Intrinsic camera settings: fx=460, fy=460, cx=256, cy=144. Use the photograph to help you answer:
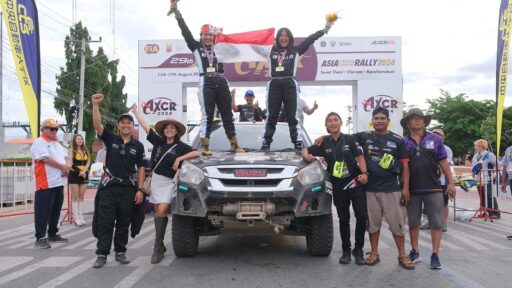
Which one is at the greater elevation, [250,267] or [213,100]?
[213,100]

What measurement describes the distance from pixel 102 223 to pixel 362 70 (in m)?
10.1

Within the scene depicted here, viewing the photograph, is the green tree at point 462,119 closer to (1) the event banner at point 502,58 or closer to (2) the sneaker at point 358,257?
(1) the event banner at point 502,58

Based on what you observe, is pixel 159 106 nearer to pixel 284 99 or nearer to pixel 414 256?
pixel 284 99

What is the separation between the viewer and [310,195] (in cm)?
497

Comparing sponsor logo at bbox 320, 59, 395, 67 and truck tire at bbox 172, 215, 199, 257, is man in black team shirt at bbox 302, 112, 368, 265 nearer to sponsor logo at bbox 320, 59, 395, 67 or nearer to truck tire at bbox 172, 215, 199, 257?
A: truck tire at bbox 172, 215, 199, 257

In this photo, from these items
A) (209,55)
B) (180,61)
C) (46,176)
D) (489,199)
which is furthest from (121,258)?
(180,61)

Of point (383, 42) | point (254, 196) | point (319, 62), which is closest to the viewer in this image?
point (254, 196)

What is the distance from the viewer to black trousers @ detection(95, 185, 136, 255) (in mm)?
5391

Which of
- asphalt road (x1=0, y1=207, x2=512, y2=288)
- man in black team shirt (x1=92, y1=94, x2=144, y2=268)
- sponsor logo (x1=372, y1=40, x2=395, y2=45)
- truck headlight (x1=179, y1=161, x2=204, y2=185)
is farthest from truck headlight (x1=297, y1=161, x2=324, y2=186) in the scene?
sponsor logo (x1=372, y1=40, x2=395, y2=45)

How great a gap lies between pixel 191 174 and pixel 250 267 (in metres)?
1.26

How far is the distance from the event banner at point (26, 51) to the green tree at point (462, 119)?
45985mm

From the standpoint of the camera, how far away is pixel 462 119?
49.1 meters

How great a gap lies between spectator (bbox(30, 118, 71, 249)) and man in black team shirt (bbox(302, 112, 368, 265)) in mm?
3844

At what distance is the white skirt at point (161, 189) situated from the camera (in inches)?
218
